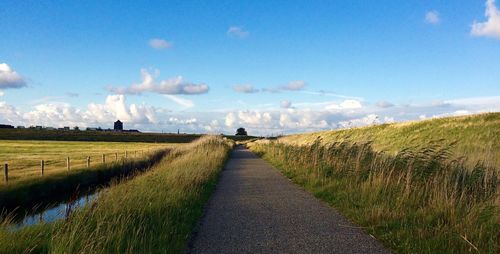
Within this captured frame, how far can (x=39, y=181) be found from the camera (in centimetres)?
2209

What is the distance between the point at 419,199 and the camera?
32.0ft

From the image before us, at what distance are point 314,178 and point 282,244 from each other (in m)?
8.59

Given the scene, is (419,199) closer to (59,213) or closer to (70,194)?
(59,213)

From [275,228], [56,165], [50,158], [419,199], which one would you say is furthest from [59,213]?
[50,158]

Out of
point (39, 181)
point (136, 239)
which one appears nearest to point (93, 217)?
point (136, 239)

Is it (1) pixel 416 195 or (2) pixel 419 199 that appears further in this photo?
(1) pixel 416 195

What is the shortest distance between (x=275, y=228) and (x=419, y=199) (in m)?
3.53

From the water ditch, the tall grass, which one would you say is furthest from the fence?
the tall grass

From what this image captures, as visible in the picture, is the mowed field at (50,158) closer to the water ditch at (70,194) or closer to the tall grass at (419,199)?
the water ditch at (70,194)

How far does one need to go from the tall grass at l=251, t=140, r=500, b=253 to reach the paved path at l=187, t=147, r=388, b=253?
19.4 inches

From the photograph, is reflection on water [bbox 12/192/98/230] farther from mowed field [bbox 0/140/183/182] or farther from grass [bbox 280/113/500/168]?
grass [bbox 280/113/500/168]

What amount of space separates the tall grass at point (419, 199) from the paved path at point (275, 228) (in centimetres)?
49

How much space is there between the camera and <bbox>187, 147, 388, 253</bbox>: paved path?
7.01m

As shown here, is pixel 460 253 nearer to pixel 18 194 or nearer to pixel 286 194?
pixel 286 194
